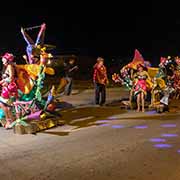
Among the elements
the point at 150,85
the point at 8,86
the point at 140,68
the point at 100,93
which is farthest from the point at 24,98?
the point at 150,85

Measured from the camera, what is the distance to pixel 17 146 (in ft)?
29.6

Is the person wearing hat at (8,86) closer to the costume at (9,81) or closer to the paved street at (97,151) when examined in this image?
the costume at (9,81)

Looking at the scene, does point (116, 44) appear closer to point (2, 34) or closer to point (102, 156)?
point (2, 34)

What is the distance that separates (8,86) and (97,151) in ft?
10.4

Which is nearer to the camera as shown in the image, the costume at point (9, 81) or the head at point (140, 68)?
the costume at point (9, 81)

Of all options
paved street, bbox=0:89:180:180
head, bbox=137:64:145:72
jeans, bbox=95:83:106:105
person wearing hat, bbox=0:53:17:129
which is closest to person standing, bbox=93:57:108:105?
jeans, bbox=95:83:106:105

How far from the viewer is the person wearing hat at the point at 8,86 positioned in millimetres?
10492

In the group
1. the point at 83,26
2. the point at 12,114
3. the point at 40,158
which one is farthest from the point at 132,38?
the point at 40,158

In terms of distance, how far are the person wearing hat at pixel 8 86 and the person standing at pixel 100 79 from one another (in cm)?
477

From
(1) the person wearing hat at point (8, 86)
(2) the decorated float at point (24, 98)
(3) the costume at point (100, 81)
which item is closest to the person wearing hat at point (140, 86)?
(3) the costume at point (100, 81)

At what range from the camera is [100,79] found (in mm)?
15117

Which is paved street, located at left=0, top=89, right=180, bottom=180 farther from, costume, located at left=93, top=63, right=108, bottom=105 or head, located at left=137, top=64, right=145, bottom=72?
costume, located at left=93, top=63, right=108, bottom=105

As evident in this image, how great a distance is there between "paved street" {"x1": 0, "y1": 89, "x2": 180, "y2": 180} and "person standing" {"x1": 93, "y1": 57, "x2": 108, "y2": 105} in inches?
116

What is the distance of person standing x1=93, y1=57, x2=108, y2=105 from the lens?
49.4 ft
